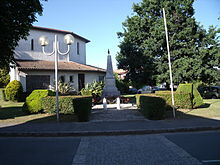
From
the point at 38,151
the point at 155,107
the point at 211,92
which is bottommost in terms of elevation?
the point at 38,151

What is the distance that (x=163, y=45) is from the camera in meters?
21.6

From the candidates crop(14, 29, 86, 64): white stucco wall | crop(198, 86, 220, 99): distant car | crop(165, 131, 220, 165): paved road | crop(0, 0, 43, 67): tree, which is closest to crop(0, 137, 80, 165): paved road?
crop(165, 131, 220, 165): paved road

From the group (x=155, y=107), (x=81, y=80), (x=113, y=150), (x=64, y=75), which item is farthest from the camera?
(x=81, y=80)

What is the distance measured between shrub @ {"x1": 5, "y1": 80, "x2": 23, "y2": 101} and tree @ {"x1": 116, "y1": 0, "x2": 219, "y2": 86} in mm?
13113

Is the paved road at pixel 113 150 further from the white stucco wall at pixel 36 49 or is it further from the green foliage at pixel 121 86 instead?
the green foliage at pixel 121 86

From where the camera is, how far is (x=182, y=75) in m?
19.9

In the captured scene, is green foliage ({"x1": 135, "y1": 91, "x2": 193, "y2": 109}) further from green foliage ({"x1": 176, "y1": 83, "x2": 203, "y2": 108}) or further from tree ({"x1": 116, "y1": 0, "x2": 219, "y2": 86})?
tree ({"x1": 116, "y1": 0, "x2": 219, "y2": 86})

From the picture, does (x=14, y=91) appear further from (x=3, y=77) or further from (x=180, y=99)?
(x=180, y=99)

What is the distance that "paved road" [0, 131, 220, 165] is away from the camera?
408 centimetres

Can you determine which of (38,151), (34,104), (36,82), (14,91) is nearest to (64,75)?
(36,82)

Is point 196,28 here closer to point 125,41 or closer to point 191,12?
point 191,12

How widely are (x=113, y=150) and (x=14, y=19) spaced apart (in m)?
8.12

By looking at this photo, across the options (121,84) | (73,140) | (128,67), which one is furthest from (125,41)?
(73,140)

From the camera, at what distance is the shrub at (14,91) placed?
1919cm
